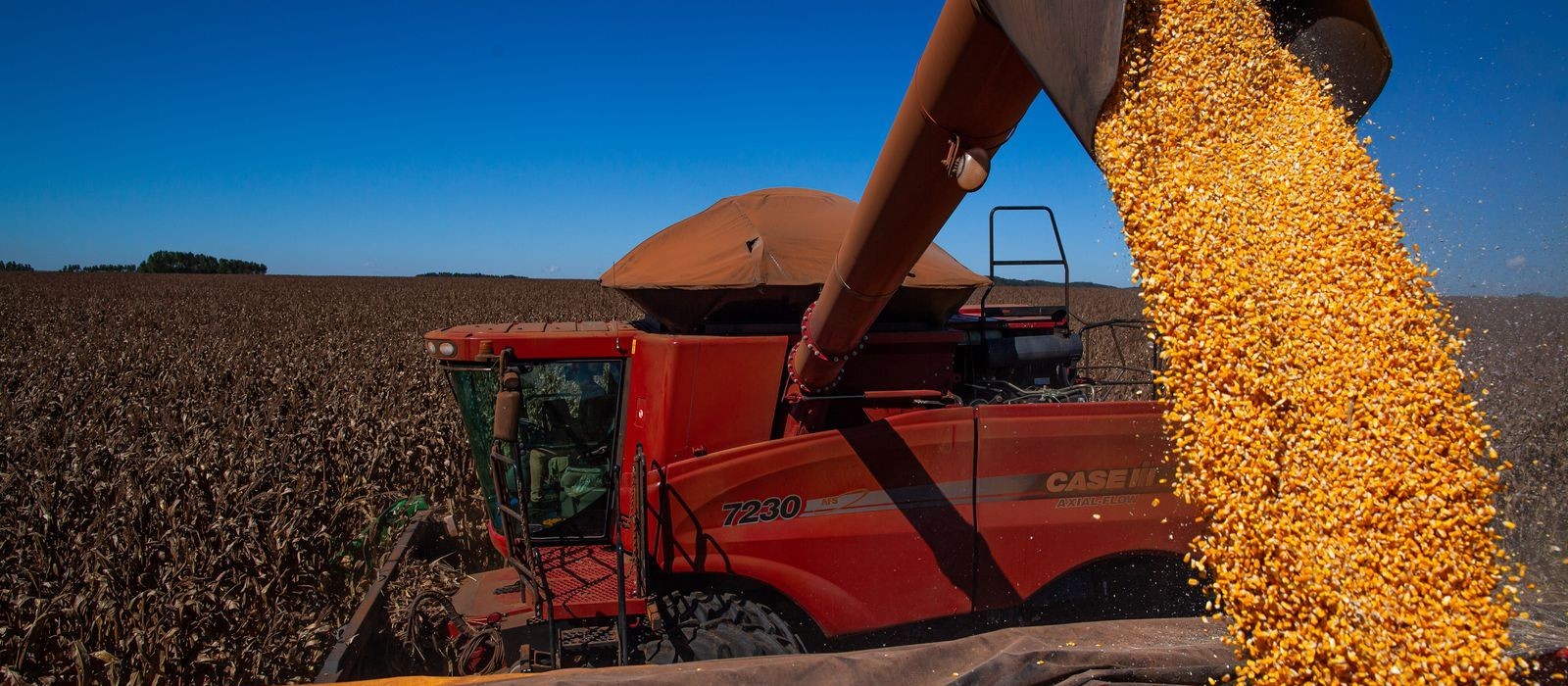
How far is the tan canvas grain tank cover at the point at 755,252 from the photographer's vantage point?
364 centimetres

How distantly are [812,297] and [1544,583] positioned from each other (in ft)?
8.36

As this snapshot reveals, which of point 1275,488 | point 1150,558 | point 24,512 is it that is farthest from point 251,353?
point 1275,488

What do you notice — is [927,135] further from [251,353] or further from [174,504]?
[251,353]

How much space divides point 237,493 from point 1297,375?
20.4 feet

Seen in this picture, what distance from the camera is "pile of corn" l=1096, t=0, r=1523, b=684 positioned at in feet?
6.69

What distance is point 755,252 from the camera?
370 cm

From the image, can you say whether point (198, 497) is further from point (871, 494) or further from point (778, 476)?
point (871, 494)

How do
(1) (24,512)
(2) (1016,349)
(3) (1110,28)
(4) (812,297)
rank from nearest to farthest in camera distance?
(3) (1110,28) → (4) (812,297) → (2) (1016,349) → (1) (24,512)

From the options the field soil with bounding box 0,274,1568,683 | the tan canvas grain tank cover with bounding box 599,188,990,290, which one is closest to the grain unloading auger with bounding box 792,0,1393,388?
the tan canvas grain tank cover with bounding box 599,188,990,290

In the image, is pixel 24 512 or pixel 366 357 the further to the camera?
pixel 366 357

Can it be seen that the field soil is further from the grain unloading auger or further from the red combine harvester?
the red combine harvester

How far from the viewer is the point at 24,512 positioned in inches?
207

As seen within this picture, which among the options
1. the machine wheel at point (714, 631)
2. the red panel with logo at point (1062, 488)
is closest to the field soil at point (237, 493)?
the red panel with logo at point (1062, 488)

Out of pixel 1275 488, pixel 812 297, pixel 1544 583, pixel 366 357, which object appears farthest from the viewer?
pixel 366 357
